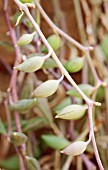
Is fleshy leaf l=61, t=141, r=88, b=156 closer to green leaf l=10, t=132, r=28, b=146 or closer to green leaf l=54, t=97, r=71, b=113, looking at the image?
green leaf l=10, t=132, r=28, b=146

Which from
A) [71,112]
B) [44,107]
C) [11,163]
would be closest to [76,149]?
[71,112]

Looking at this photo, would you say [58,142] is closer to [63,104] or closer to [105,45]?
[63,104]

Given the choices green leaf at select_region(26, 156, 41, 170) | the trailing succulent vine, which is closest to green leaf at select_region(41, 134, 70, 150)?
the trailing succulent vine

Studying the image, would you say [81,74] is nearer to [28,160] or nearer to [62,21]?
[62,21]

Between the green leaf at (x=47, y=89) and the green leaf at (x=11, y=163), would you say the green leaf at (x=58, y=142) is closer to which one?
the green leaf at (x=11, y=163)

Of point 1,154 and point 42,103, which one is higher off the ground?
point 42,103

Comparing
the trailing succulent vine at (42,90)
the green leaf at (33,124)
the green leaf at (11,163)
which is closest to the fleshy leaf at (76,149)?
the trailing succulent vine at (42,90)

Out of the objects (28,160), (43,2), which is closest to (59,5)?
(43,2)
